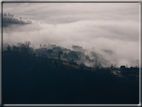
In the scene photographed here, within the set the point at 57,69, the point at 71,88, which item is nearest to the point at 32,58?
the point at 57,69

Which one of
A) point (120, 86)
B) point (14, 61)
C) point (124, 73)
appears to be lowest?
point (120, 86)

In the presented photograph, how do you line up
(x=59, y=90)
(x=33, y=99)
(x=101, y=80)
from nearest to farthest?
(x=33, y=99) < (x=59, y=90) < (x=101, y=80)

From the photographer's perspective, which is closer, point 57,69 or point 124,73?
point 124,73

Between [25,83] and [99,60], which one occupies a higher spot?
[99,60]

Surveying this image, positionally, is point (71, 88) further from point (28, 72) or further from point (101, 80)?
point (28, 72)

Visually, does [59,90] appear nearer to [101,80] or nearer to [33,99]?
[33,99]

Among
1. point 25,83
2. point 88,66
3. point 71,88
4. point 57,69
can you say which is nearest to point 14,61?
point 25,83

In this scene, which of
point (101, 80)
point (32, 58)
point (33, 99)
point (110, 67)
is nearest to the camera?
point (33, 99)
